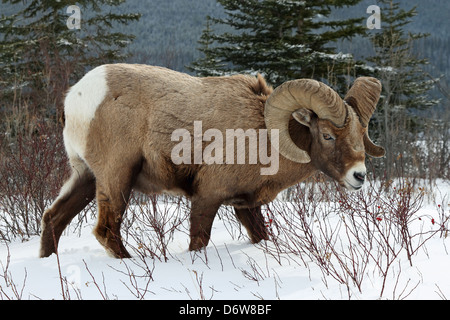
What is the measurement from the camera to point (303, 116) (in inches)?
178

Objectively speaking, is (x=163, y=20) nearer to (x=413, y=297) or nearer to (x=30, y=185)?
(x=30, y=185)

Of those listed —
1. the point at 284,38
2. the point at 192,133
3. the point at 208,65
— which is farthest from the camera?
the point at 208,65

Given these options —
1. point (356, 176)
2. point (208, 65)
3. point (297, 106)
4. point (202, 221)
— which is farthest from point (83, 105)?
point (208, 65)

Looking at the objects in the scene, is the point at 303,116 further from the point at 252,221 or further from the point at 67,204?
the point at 67,204

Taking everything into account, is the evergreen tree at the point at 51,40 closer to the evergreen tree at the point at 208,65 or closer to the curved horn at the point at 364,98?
the evergreen tree at the point at 208,65

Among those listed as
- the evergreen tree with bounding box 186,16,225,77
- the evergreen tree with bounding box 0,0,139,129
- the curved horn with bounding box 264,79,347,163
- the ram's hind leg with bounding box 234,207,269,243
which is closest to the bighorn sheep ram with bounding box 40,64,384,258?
the curved horn with bounding box 264,79,347,163

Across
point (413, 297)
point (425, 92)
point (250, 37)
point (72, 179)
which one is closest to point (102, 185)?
point (72, 179)

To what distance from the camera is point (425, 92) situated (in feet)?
68.9

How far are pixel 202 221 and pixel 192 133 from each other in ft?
3.13

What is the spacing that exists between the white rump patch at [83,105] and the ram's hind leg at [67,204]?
0.32 m

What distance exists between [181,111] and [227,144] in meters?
0.65

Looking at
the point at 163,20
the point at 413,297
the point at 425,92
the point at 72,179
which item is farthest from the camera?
the point at 163,20

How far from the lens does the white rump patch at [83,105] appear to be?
472cm
